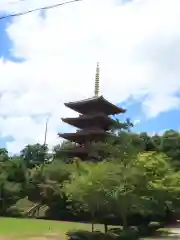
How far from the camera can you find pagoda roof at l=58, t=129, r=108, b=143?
189 ft

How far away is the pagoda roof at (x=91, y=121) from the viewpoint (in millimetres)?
58781

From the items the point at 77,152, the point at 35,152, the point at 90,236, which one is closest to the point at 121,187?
the point at 90,236

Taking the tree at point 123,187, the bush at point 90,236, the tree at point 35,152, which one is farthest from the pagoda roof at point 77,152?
the bush at point 90,236

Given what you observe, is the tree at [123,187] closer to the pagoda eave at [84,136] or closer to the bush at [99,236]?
the bush at [99,236]

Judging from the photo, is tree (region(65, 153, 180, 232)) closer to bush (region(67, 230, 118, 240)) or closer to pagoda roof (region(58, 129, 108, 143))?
bush (region(67, 230, 118, 240))

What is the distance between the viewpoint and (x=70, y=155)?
2320 inches

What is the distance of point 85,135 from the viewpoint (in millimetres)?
58688

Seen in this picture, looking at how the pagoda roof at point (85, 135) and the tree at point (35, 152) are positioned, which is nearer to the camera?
the pagoda roof at point (85, 135)

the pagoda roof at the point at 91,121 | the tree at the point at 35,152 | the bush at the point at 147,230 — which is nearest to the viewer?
the bush at the point at 147,230

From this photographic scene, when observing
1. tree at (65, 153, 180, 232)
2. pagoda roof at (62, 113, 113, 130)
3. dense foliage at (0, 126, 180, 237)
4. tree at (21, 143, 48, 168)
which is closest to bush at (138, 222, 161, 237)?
dense foliage at (0, 126, 180, 237)

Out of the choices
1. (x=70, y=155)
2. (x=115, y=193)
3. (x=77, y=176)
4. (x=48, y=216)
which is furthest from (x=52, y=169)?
(x=115, y=193)

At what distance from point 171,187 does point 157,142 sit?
2913 cm

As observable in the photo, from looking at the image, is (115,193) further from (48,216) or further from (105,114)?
(105,114)

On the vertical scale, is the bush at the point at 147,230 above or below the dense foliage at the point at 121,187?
below
